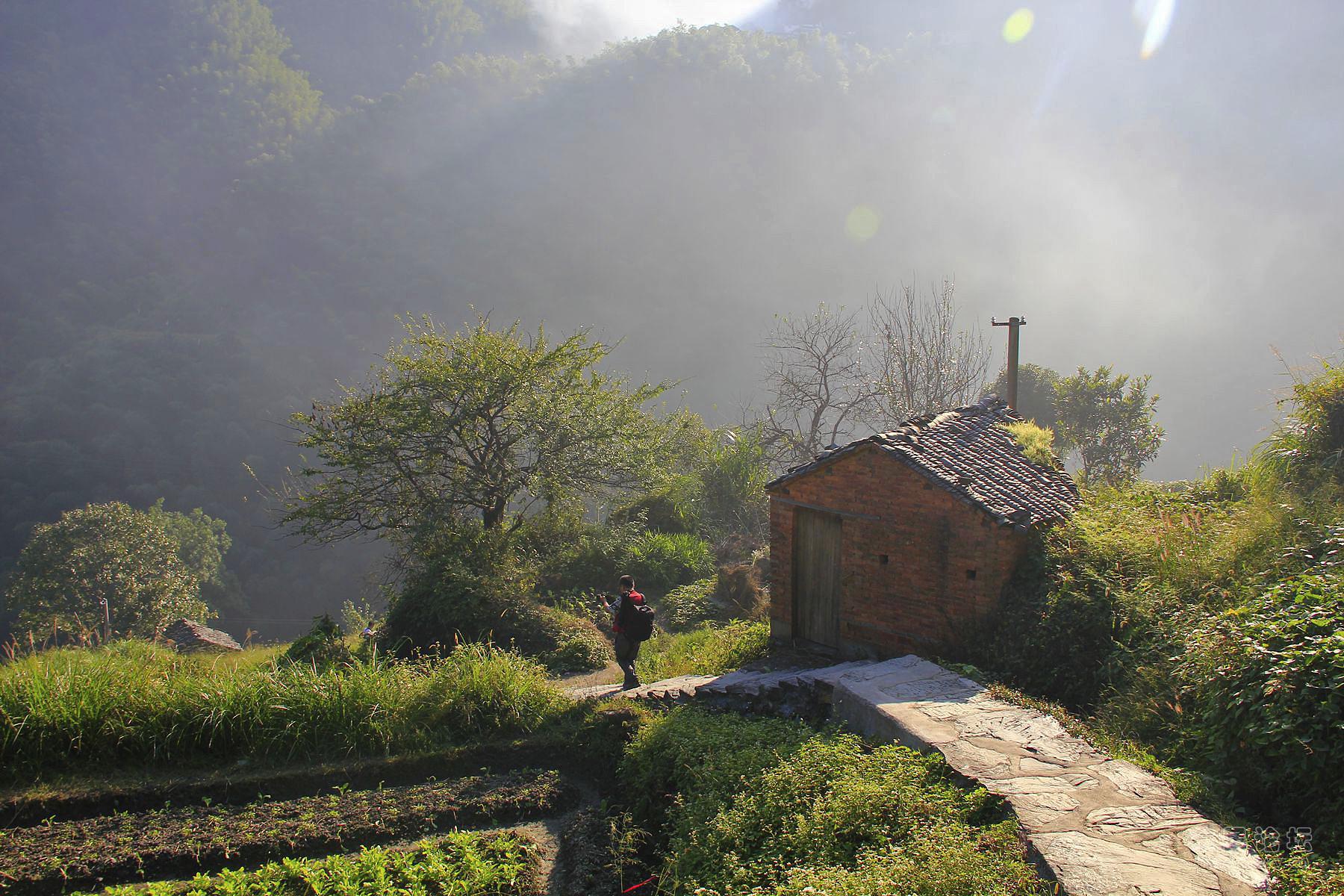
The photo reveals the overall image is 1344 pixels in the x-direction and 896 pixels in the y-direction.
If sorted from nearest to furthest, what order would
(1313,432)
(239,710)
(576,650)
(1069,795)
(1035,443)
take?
(1069,795) < (239,710) < (1313,432) < (1035,443) < (576,650)

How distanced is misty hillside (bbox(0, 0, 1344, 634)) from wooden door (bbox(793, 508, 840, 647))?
3328cm

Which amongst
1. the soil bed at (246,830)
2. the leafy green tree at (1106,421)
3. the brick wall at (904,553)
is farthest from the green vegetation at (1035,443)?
the leafy green tree at (1106,421)

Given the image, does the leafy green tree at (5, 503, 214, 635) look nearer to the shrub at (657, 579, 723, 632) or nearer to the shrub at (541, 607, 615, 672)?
the shrub at (657, 579, 723, 632)

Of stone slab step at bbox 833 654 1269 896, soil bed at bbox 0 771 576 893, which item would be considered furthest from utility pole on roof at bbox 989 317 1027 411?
soil bed at bbox 0 771 576 893

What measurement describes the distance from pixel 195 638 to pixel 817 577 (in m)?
22.4

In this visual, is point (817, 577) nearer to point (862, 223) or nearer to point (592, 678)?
point (592, 678)

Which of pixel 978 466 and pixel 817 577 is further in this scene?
pixel 817 577

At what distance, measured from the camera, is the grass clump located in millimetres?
10891

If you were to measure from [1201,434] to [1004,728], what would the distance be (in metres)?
68.8

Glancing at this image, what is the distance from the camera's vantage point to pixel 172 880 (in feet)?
18.6

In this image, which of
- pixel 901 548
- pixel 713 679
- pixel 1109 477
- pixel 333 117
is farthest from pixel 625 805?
pixel 333 117

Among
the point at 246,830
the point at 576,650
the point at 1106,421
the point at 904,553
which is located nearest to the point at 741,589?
the point at 576,650

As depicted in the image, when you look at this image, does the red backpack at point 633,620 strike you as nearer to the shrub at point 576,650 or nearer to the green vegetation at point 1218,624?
the shrub at point 576,650

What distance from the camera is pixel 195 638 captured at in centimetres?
2436
